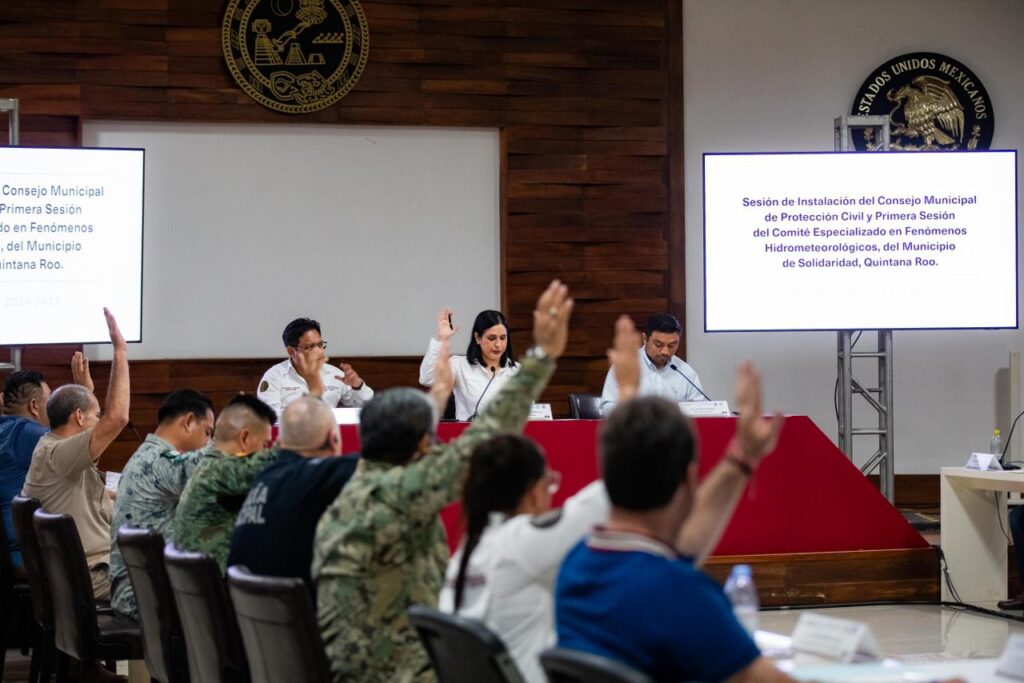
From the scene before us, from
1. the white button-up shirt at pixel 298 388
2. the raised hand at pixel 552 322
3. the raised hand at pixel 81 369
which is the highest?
the raised hand at pixel 552 322

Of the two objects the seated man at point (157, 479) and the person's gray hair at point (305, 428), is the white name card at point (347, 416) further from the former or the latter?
the person's gray hair at point (305, 428)

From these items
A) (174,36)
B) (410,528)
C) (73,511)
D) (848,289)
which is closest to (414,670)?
(410,528)

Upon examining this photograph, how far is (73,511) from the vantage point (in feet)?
15.3

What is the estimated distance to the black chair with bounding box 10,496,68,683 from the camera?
4.10 meters

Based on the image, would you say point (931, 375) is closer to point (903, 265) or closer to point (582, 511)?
point (903, 265)

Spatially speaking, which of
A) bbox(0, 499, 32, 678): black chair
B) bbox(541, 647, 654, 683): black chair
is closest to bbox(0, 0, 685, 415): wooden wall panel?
bbox(0, 499, 32, 678): black chair

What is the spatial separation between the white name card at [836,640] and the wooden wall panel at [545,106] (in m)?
5.49

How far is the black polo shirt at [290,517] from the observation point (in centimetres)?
290

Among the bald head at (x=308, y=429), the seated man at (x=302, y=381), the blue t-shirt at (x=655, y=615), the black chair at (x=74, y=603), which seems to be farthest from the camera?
the seated man at (x=302, y=381)

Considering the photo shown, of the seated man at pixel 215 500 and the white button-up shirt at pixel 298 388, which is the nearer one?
the seated man at pixel 215 500

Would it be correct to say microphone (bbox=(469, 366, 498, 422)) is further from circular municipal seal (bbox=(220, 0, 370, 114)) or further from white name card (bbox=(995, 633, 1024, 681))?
white name card (bbox=(995, 633, 1024, 681))

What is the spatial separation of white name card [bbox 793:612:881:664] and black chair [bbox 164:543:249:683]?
1.29 m

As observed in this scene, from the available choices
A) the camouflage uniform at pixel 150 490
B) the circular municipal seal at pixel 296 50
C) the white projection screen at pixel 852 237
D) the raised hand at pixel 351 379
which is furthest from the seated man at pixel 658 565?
the circular municipal seal at pixel 296 50

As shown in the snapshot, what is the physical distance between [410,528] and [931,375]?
20.6 ft
